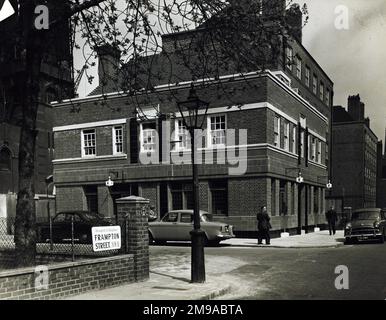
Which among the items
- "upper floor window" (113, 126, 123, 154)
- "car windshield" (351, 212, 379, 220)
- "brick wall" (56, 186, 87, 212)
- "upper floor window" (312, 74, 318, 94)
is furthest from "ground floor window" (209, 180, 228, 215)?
"upper floor window" (312, 74, 318, 94)

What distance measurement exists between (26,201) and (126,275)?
2.74 meters

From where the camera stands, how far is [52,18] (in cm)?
1104

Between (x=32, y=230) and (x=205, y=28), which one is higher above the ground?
(x=205, y=28)

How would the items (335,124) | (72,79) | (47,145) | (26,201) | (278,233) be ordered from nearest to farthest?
(26,201) → (72,79) → (278,233) → (47,145) → (335,124)

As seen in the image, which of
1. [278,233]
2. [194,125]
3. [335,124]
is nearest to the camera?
[194,125]

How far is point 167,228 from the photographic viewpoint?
66.8ft

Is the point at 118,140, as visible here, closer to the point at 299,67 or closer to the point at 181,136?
the point at 181,136

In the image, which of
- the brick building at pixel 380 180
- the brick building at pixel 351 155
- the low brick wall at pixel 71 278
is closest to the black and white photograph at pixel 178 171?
the low brick wall at pixel 71 278

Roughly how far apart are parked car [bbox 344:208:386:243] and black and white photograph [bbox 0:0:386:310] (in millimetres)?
64

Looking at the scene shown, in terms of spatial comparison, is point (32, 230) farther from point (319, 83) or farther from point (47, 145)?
point (319, 83)

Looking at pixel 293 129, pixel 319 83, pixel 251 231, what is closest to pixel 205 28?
pixel 251 231

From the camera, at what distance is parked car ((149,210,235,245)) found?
768 inches

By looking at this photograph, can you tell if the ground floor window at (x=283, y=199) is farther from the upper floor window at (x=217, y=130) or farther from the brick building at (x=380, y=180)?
the brick building at (x=380, y=180)

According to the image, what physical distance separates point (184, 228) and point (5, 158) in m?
22.4
